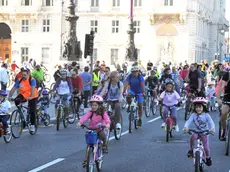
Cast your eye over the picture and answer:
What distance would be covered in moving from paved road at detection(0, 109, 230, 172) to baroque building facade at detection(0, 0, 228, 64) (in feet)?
166

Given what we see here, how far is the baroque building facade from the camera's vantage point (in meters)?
68.9

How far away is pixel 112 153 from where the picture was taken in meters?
14.2

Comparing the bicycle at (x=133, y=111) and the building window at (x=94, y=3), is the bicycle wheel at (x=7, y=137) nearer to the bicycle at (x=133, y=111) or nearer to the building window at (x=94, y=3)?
the bicycle at (x=133, y=111)

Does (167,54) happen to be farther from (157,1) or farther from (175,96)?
(175,96)

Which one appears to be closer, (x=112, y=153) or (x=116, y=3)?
Answer: (x=112, y=153)

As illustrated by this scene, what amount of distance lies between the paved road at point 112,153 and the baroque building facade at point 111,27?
50.6m

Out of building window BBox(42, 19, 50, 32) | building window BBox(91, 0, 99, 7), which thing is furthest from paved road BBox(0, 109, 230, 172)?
building window BBox(42, 19, 50, 32)

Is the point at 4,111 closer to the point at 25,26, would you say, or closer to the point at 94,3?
the point at 94,3

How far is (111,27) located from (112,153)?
57413 millimetres

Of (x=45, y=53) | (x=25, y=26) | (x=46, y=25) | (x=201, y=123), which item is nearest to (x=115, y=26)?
(x=46, y=25)

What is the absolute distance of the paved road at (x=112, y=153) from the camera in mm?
12203

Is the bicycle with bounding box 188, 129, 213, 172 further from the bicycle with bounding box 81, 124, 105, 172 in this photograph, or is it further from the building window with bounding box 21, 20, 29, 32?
the building window with bounding box 21, 20, 29, 32

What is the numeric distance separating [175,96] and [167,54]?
51.6 metres

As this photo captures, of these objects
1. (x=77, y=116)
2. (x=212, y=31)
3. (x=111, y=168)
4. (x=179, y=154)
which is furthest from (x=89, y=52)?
(x=212, y=31)
